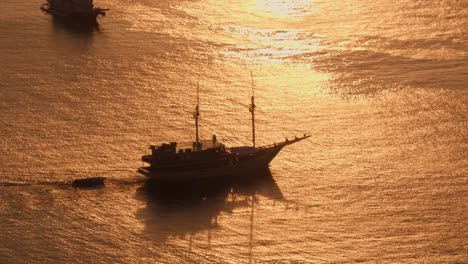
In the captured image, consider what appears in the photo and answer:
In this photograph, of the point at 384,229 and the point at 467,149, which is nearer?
the point at 384,229

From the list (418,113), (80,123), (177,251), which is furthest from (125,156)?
(418,113)

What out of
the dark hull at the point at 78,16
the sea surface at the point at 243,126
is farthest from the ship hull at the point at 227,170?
the dark hull at the point at 78,16

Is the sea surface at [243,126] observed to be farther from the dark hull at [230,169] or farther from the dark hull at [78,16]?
the dark hull at [78,16]

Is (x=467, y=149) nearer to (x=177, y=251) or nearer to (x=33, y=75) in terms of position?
(x=177, y=251)

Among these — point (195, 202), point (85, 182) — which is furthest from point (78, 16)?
point (195, 202)

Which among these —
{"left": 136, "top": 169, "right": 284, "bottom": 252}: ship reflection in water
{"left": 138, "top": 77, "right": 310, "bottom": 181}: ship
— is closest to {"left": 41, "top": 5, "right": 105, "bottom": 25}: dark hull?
{"left": 138, "top": 77, "right": 310, "bottom": 181}: ship

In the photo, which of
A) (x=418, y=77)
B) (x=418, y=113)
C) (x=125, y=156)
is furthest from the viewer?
(x=418, y=77)
